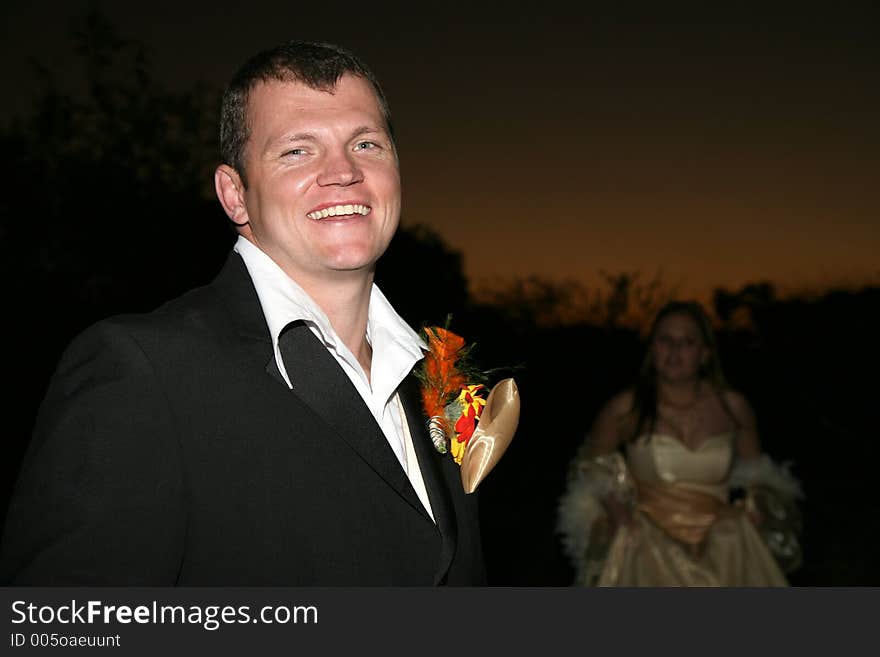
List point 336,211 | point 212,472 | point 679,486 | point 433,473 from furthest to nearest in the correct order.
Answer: point 679,486 → point 433,473 → point 336,211 → point 212,472

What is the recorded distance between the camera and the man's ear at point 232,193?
2.13m

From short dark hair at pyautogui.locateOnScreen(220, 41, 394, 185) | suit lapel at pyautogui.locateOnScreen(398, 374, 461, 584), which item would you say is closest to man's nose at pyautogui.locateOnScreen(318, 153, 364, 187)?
short dark hair at pyautogui.locateOnScreen(220, 41, 394, 185)

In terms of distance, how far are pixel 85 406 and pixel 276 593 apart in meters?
0.51

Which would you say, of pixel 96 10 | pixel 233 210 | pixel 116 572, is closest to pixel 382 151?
pixel 233 210

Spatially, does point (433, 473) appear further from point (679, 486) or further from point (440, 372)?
point (679, 486)

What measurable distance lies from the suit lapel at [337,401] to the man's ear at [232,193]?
0.36 meters

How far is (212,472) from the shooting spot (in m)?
1.70

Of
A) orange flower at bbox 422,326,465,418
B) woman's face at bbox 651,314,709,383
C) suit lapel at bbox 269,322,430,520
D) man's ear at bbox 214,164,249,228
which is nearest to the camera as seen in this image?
suit lapel at bbox 269,322,430,520

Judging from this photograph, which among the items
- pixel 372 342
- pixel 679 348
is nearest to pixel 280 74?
pixel 372 342

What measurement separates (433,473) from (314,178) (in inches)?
28.9

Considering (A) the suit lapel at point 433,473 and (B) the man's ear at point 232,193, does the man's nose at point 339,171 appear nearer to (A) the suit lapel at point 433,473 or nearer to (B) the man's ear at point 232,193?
(B) the man's ear at point 232,193

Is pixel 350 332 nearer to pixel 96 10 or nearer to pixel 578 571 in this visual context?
pixel 578 571

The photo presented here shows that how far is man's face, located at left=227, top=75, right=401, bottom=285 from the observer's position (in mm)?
2006

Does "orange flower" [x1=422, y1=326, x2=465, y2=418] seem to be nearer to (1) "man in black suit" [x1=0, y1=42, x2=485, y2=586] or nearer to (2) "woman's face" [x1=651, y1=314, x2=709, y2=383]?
(1) "man in black suit" [x1=0, y1=42, x2=485, y2=586]
